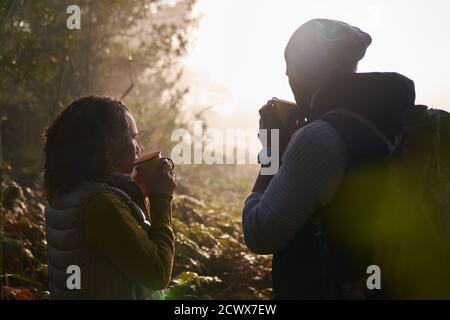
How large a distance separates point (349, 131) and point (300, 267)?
684mm

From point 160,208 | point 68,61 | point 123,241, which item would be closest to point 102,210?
point 123,241

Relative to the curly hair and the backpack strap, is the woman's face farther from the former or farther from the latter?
the backpack strap

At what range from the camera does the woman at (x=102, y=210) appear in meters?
2.72

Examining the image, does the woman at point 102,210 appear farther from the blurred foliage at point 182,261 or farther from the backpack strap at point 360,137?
the blurred foliage at point 182,261

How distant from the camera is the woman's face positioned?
2.97m

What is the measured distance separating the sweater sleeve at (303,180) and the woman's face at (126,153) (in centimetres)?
73

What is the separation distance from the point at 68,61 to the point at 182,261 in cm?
583

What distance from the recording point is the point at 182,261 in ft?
22.0

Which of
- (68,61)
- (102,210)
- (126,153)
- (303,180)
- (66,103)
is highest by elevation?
(68,61)

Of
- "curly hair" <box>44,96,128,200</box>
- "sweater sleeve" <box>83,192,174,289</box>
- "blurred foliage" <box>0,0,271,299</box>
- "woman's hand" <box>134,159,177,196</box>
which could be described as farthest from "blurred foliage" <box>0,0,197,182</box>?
"sweater sleeve" <box>83,192,174,289</box>

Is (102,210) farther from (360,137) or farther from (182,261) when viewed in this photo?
(182,261)

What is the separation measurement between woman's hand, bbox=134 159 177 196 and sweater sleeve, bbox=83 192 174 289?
22cm

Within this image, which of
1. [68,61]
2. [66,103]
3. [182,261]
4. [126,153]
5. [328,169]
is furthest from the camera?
[68,61]

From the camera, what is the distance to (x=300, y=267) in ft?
9.31
